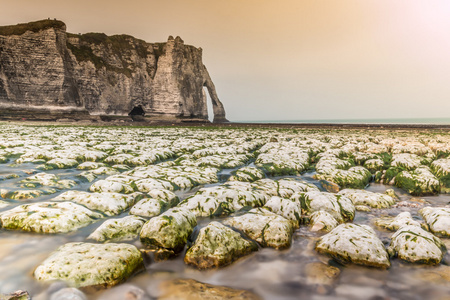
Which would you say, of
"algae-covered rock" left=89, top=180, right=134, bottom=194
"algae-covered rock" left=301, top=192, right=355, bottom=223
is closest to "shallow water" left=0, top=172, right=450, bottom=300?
"algae-covered rock" left=301, top=192, right=355, bottom=223

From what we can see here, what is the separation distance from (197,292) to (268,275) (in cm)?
90

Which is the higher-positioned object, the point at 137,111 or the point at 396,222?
the point at 137,111

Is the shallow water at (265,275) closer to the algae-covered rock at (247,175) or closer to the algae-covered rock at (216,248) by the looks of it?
the algae-covered rock at (216,248)

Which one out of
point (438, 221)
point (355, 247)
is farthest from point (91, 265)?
point (438, 221)

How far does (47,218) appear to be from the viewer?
3639mm

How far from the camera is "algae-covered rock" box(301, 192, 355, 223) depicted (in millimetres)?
4355

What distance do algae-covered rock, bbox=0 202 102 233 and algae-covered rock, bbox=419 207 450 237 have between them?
5.43m

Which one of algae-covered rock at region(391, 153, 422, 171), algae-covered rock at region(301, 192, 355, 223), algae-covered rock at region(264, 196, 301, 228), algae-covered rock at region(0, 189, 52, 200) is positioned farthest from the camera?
algae-covered rock at region(391, 153, 422, 171)

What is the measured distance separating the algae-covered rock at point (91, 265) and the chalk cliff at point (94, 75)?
52.0 meters

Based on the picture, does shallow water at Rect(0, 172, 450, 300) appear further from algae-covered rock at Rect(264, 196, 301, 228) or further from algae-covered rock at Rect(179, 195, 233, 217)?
algae-covered rock at Rect(179, 195, 233, 217)

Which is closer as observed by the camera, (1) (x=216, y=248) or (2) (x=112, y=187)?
(1) (x=216, y=248)

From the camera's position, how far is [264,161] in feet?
28.9

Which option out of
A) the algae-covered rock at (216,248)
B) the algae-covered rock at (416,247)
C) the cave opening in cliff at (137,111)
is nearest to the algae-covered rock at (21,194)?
the algae-covered rock at (216,248)

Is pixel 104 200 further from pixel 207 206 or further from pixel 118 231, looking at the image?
pixel 207 206
